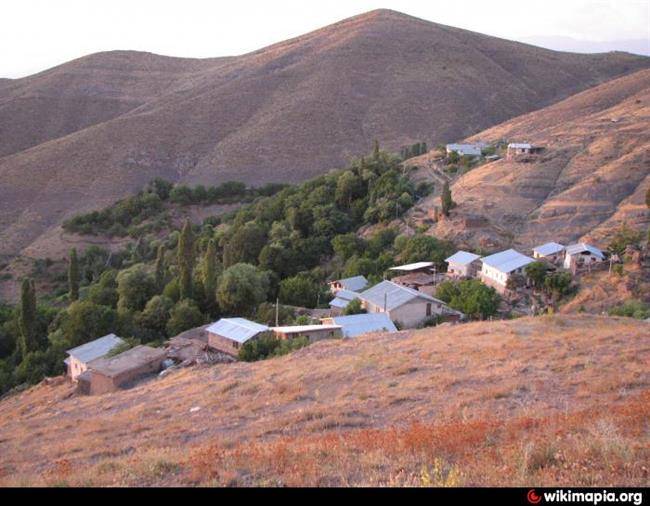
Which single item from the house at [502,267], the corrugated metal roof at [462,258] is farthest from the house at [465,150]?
the house at [502,267]

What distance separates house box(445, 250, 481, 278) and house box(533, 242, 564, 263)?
9.00ft

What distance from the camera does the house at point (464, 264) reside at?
2998cm

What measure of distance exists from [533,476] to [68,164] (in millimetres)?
68720

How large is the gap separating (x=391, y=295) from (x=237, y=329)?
684 cm

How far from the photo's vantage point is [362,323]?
24094 millimetres

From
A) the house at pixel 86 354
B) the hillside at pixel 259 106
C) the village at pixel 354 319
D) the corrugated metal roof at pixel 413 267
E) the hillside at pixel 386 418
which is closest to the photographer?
the hillside at pixel 386 418

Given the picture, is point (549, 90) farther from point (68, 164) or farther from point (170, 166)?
point (68, 164)

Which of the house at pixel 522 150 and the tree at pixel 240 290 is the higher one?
the house at pixel 522 150

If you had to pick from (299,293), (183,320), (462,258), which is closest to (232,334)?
(183,320)

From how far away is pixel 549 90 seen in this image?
9275 centimetres

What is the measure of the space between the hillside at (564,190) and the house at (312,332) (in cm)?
1278

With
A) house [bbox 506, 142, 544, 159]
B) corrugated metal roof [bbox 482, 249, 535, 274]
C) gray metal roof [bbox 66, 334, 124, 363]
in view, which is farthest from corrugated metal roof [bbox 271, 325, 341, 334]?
house [bbox 506, 142, 544, 159]

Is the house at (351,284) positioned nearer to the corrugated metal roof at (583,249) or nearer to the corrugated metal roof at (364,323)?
the corrugated metal roof at (364,323)

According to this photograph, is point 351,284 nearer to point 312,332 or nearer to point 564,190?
point 312,332
